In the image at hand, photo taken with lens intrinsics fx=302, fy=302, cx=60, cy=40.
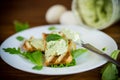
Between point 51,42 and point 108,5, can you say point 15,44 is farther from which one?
point 108,5

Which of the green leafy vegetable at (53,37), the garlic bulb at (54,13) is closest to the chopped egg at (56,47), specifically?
the green leafy vegetable at (53,37)

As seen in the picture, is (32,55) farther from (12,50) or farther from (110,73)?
(110,73)

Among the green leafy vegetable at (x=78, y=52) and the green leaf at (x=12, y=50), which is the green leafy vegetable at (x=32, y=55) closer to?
the green leaf at (x=12, y=50)

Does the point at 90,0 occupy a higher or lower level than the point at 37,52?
higher

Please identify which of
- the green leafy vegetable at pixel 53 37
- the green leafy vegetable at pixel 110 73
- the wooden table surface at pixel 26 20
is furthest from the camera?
the green leafy vegetable at pixel 53 37

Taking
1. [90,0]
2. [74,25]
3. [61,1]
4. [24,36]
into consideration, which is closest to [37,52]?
[24,36]

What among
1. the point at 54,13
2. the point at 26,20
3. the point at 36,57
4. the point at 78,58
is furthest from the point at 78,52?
the point at 26,20
